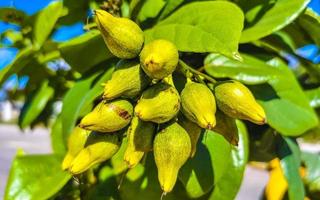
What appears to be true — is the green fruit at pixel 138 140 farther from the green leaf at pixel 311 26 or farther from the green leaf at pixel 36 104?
the green leaf at pixel 36 104

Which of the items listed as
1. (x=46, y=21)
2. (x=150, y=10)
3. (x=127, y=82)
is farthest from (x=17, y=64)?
(x=127, y=82)

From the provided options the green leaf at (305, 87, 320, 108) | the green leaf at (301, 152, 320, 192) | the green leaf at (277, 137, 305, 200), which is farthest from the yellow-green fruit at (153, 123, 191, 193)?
the green leaf at (301, 152, 320, 192)

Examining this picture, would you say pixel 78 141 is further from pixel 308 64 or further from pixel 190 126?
pixel 308 64

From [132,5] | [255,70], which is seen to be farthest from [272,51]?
[132,5]

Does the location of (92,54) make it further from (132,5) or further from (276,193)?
(276,193)

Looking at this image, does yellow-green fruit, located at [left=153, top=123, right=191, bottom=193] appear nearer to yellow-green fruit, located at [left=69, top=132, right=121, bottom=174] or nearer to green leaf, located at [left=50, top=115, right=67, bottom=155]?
yellow-green fruit, located at [left=69, top=132, right=121, bottom=174]

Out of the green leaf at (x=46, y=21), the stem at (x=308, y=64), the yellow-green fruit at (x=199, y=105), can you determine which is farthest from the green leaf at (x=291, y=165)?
the green leaf at (x=46, y=21)
